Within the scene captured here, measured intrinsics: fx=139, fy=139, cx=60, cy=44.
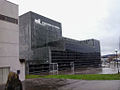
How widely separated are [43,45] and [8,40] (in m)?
36.2

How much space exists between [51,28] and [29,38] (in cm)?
1280

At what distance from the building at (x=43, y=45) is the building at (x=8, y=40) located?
22.0m

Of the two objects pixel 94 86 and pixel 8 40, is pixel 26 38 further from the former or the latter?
pixel 94 86

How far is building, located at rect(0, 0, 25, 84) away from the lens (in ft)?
66.6

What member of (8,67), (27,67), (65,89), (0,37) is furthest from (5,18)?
(27,67)

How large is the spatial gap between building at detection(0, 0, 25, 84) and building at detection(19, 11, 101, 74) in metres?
22.0

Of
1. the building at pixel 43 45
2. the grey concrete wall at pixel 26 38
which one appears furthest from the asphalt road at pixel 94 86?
the grey concrete wall at pixel 26 38

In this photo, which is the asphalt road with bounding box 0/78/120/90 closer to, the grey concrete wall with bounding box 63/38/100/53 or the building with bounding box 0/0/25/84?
the building with bounding box 0/0/25/84

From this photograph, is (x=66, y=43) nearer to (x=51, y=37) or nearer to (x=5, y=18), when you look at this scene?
(x=51, y=37)

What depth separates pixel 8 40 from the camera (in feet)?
69.5

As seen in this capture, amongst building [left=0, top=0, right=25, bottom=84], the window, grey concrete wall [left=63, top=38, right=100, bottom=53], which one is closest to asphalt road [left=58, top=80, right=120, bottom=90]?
building [left=0, top=0, right=25, bottom=84]

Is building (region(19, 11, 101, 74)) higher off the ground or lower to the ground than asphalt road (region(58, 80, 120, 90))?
higher

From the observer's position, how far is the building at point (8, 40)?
66.6ft

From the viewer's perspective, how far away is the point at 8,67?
21062 mm
